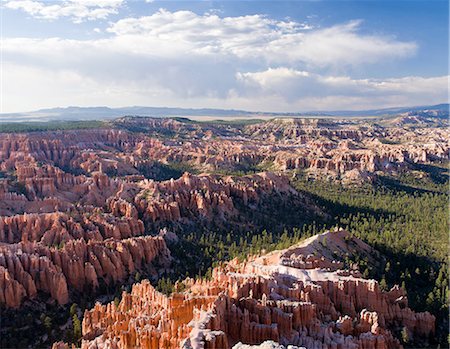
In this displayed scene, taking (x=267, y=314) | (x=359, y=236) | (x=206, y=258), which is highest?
(x=267, y=314)

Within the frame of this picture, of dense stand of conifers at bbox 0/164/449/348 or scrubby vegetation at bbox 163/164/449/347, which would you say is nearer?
dense stand of conifers at bbox 0/164/449/348

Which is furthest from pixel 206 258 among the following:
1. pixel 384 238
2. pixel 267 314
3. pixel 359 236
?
pixel 267 314

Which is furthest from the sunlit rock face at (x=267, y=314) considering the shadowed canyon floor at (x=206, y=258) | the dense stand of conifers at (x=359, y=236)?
the dense stand of conifers at (x=359, y=236)

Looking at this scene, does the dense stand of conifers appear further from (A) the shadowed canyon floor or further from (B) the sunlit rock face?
(B) the sunlit rock face

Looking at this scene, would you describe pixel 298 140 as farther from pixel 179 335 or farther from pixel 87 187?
pixel 179 335

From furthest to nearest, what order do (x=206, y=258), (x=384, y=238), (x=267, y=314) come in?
(x=384, y=238) < (x=206, y=258) < (x=267, y=314)

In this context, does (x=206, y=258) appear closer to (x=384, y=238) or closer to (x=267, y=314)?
(x=384, y=238)

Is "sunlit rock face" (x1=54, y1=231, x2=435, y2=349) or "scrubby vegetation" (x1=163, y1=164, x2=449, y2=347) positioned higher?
"sunlit rock face" (x1=54, y1=231, x2=435, y2=349)

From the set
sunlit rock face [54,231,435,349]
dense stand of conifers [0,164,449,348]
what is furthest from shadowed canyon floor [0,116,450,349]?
dense stand of conifers [0,164,449,348]

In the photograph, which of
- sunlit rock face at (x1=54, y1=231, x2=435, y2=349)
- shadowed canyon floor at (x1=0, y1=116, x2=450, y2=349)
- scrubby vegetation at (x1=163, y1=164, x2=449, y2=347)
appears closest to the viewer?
sunlit rock face at (x1=54, y1=231, x2=435, y2=349)
